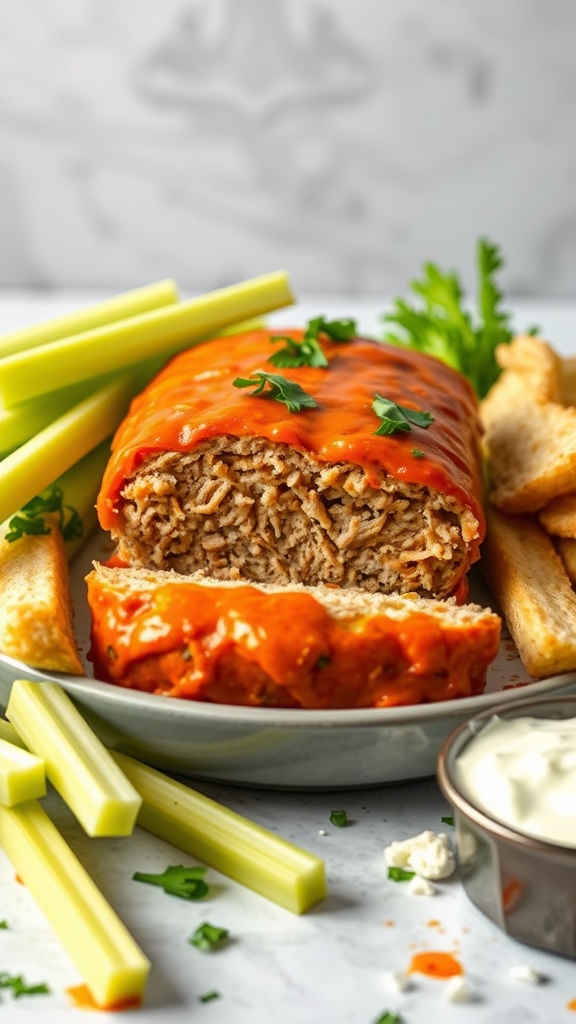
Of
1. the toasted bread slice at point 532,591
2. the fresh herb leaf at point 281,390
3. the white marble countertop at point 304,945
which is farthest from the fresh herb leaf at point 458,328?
the white marble countertop at point 304,945

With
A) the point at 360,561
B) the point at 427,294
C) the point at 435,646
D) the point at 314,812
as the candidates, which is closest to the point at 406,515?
the point at 360,561

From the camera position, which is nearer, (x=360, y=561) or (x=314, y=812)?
(x=314, y=812)

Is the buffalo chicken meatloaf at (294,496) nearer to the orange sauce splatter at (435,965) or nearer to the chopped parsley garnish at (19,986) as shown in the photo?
the orange sauce splatter at (435,965)

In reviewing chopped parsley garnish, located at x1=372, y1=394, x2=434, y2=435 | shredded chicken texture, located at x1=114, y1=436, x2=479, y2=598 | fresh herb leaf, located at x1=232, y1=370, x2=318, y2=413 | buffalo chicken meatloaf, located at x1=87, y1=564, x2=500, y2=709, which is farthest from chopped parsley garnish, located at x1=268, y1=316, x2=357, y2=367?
buffalo chicken meatloaf, located at x1=87, y1=564, x2=500, y2=709

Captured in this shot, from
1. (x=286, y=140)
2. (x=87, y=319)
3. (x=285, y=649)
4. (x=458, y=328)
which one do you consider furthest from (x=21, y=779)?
(x=286, y=140)

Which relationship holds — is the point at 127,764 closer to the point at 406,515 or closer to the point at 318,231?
the point at 406,515

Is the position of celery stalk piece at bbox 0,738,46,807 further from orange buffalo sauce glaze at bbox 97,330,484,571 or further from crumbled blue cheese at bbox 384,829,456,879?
orange buffalo sauce glaze at bbox 97,330,484,571
